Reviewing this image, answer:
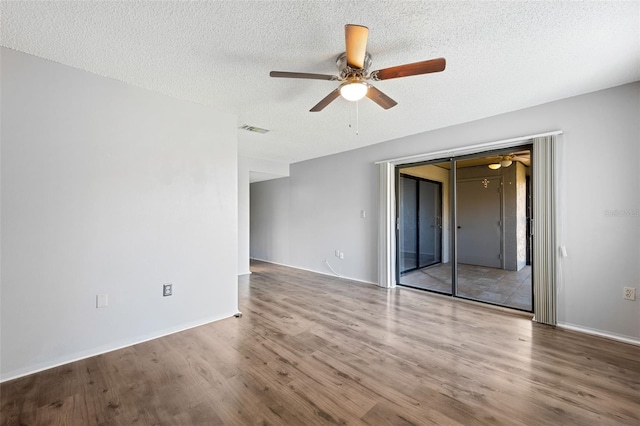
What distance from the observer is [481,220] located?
16.6ft

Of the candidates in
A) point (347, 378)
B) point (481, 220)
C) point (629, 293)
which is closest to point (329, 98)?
point (347, 378)

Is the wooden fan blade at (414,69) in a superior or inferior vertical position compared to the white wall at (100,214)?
superior

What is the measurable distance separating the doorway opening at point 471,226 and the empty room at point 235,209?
600 millimetres

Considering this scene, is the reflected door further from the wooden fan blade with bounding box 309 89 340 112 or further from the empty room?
the wooden fan blade with bounding box 309 89 340 112

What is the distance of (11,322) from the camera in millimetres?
2021

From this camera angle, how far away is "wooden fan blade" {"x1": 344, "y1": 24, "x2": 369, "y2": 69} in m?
1.59

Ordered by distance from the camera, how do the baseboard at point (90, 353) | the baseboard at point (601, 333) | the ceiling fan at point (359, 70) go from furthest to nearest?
the baseboard at point (601, 333) → the baseboard at point (90, 353) → the ceiling fan at point (359, 70)

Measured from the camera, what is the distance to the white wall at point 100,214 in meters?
2.07

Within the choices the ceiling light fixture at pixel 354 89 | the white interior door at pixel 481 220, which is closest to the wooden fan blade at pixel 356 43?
the ceiling light fixture at pixel 354 89

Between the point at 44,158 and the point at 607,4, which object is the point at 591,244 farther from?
the point at 44,158

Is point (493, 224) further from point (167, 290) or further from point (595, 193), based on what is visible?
point (167, 290)

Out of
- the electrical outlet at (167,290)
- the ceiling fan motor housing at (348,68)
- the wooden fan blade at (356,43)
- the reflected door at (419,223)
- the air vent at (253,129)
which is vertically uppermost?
the air vent at (253,129)

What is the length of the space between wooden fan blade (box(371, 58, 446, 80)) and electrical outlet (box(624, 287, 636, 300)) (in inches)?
115

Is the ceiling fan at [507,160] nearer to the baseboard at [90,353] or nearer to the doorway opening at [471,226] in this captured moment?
the doorway opening at [471,226]
